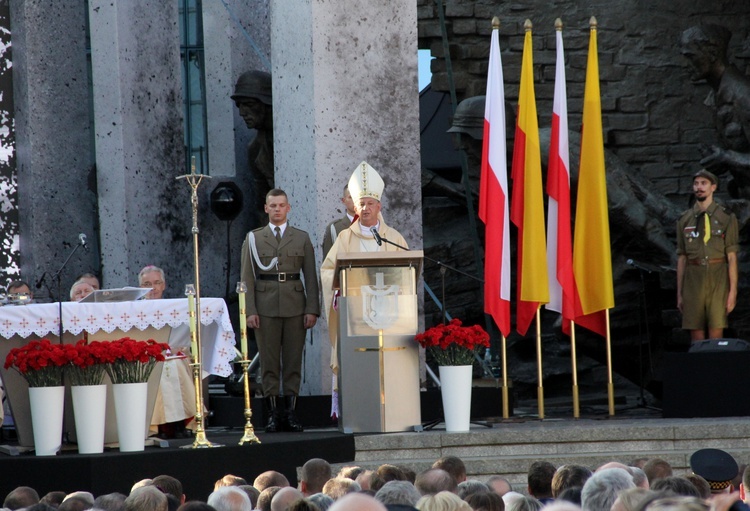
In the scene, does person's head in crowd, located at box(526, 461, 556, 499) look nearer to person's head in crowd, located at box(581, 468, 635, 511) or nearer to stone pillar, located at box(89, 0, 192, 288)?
person's head in crowd, located at box(581, 468, 635, 511)

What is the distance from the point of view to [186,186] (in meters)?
12.1

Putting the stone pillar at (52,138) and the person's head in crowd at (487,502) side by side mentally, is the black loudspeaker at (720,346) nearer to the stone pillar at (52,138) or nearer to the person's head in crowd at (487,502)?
the person's head in crowd at (487,502)

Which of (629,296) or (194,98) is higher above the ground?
(194,98)

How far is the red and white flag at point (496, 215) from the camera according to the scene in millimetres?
9672

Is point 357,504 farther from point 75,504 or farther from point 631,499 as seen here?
point 75,504

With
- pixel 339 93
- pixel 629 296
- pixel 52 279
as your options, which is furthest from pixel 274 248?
pixel 629 296

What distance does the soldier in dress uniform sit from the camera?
8.72 m

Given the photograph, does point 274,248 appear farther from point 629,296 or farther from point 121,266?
point 629,296

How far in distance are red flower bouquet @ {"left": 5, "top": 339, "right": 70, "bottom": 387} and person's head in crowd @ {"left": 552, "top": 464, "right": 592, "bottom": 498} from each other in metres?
3.17

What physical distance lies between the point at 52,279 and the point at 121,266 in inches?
23.9

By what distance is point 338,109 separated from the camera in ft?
33.5

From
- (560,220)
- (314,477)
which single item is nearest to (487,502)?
(314,477)

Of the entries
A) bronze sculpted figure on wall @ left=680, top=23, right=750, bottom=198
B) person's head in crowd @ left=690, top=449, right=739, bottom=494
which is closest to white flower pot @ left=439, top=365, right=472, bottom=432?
person's head in crowd @ left=690, top=449, right=739, bottom=494

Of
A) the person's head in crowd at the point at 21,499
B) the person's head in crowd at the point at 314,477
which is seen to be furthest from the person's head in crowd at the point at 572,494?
the person's head in crowd at the point at 21,499
